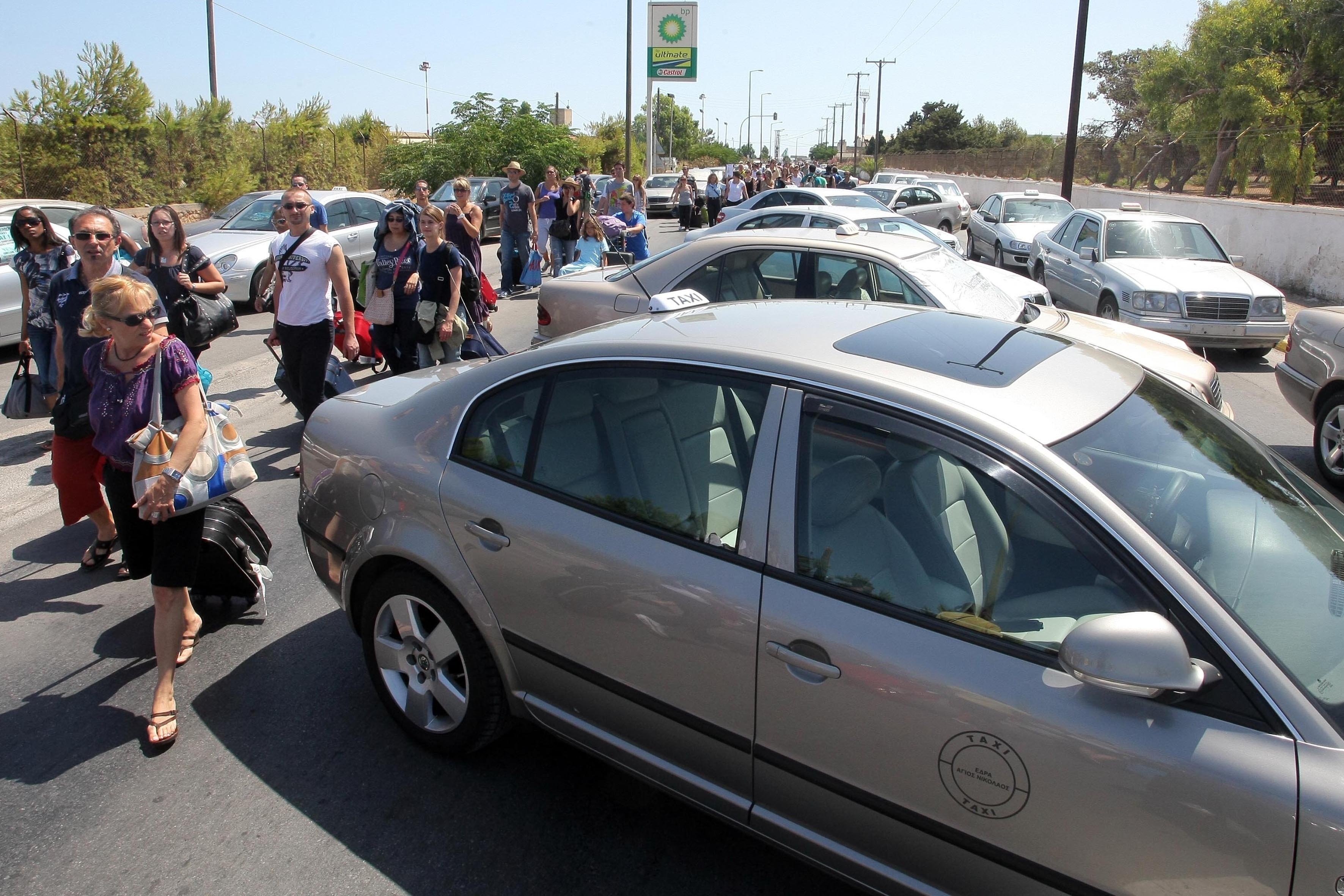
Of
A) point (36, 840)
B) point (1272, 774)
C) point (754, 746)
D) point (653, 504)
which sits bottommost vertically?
point (36, 840)

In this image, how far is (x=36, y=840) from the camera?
291 centimetres

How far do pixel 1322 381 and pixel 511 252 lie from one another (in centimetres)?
1029

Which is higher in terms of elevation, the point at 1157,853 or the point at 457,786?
the point at 1157,853

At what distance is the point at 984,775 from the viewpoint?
208 cm

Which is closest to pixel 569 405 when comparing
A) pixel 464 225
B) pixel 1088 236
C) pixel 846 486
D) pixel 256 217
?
pixel 846 486

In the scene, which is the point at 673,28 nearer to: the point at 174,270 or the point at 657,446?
the point at 174,270

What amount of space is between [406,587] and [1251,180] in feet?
78.5

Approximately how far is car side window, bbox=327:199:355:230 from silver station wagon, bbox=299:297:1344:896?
39.1 feet

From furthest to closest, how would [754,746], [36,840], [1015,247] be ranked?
[1015,247], [36,840], [754,746]

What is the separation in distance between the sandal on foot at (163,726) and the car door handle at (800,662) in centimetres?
235

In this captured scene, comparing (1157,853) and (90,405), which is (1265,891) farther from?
(90,405)

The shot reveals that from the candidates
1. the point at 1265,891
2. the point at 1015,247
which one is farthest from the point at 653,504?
the point at 1015,247

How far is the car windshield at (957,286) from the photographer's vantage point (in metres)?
6.12

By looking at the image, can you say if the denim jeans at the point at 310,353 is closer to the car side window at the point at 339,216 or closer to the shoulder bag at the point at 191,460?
the shoulder bag at the point at 191,460
